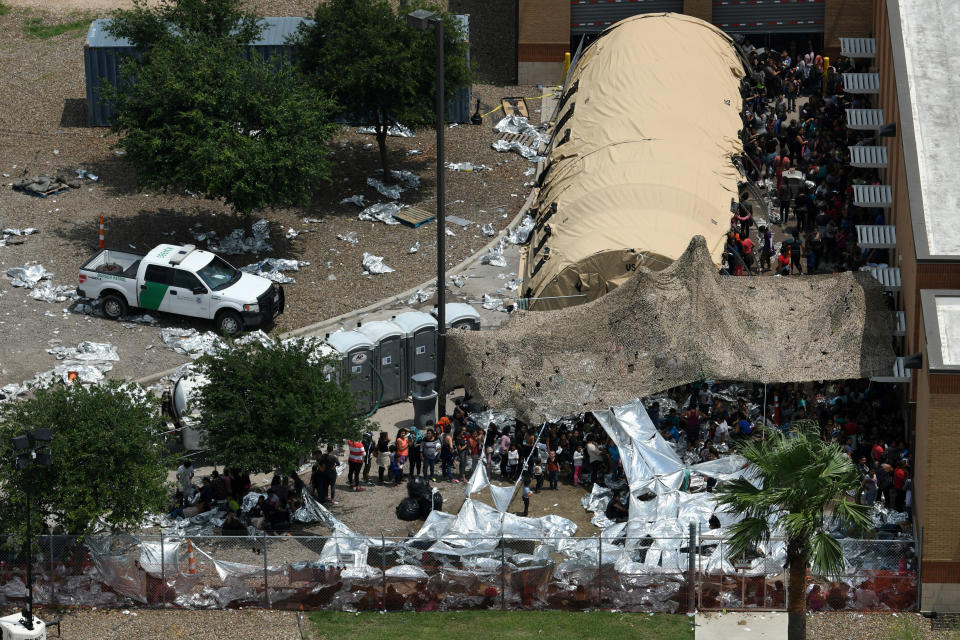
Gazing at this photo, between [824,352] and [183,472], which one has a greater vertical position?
[824,352]

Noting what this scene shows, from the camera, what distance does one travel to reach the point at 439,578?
26656 millimetres

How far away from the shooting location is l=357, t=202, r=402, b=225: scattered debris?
42312 millimetres

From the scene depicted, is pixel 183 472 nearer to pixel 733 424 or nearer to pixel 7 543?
pixel 7 543

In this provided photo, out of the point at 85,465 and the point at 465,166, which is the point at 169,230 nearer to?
the point at 465,166

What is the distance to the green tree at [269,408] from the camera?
28.5 metres

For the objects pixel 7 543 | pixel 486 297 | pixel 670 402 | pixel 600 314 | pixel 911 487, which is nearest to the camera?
pixel 7 543

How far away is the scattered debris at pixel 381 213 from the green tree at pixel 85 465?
15601mm

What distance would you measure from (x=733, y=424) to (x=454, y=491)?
567cm

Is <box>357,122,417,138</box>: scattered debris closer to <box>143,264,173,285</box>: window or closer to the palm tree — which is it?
<box>143,264,173,285</box>: window

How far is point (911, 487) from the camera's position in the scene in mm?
28250

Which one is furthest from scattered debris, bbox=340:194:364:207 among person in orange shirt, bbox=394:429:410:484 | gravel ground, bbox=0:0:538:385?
person in orange shirt, bbox=394:429:410:484

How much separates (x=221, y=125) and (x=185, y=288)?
4808 mm

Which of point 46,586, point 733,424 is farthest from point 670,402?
point 46,586

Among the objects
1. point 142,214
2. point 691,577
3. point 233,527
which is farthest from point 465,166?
point 691,577
